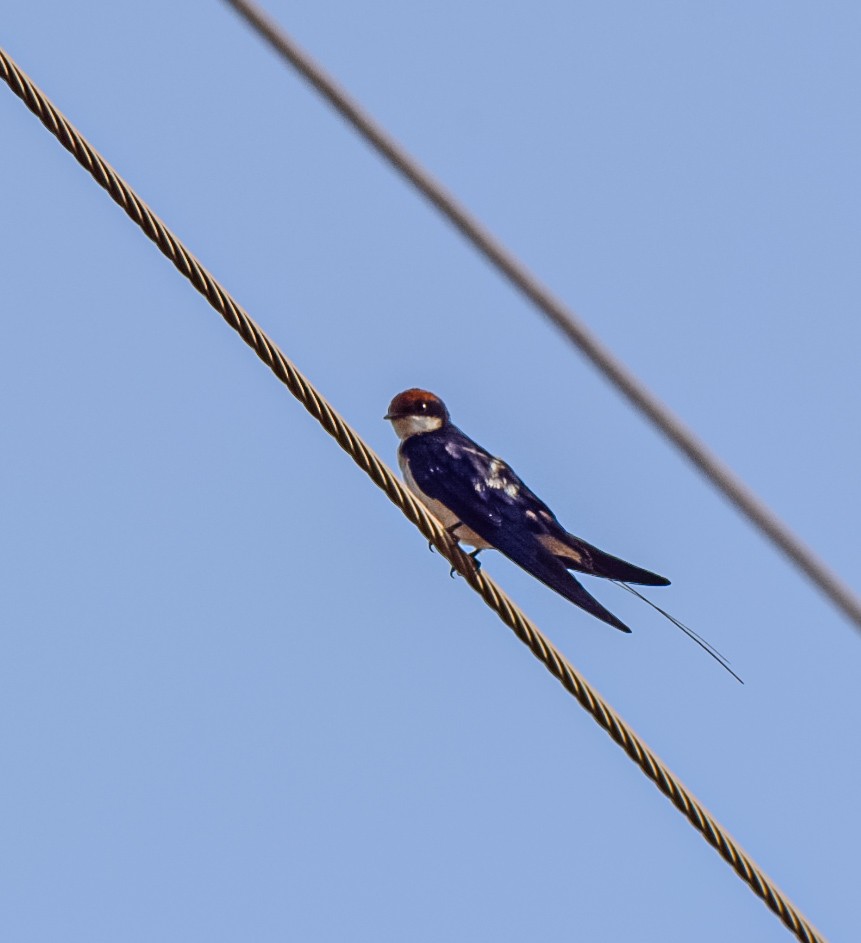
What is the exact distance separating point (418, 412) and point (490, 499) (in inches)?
41.1

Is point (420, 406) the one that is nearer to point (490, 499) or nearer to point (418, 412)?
point (418, 412)

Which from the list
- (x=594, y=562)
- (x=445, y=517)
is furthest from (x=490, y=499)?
(x=594, y=562)

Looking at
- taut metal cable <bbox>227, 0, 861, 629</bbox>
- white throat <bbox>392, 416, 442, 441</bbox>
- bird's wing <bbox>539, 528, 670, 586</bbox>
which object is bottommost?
taut metal cable <bbox>227, 0, 861, 629</bbox>

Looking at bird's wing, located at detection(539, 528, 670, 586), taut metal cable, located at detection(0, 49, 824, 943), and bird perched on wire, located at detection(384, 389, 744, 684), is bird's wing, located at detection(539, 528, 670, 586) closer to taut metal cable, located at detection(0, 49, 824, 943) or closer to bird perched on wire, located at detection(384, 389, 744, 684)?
bird perched on wire, located at detection(384, 389, 744, 684)

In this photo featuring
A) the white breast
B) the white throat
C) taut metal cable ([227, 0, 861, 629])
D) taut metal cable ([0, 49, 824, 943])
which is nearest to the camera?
taut metal cable ([227, 0, 861, 629])

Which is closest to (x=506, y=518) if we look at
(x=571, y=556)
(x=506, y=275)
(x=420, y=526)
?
(x=571, y=556)

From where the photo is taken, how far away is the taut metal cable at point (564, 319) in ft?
9.04

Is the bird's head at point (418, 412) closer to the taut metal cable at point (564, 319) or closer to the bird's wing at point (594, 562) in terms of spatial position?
the bird's wing at point (594, 562)

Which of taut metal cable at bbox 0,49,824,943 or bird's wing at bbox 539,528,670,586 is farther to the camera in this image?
bird's wing at bbox 539,528,670,586

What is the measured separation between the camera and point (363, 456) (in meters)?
3.72

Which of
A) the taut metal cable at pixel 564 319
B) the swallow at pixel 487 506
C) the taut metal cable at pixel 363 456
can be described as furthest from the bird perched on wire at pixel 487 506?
the taut metal cable at pixel 564 319

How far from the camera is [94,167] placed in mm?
3463

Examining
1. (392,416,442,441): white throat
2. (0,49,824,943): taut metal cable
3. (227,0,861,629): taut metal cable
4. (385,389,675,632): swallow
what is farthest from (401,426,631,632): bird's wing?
(227,0,861,629): taut metal cable

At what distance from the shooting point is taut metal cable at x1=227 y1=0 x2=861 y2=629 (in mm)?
2754
